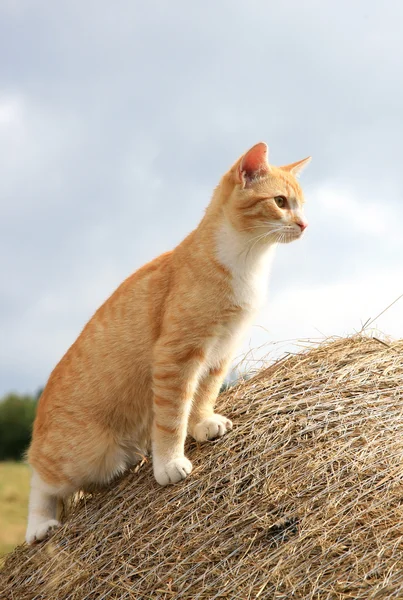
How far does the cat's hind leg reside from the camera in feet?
14.8

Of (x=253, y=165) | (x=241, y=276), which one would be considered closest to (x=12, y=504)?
(x=241, y=276)

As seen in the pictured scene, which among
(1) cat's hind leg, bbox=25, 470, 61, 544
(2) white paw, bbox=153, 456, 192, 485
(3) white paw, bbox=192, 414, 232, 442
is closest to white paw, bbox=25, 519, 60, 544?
(1) cat's hind leg, bbox=25, 470, 61, 544

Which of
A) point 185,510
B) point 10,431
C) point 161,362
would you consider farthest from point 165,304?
point 10,431

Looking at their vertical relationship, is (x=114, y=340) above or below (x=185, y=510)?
above

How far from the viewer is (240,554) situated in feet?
11.7

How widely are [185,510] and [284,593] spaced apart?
0.78 m

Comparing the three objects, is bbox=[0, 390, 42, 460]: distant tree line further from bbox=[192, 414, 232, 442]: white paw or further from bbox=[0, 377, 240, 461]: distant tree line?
bbox=[192, 414, 232, 442]: white paw

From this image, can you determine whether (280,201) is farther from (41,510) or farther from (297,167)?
(41,510)

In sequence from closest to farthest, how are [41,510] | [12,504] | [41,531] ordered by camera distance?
[41,531], [41,510], [12,504]

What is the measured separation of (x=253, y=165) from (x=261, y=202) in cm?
22

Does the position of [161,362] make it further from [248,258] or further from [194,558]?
[194,558]

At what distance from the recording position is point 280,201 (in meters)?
4.13

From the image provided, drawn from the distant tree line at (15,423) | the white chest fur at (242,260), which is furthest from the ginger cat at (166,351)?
the distant tree line at (15,423)

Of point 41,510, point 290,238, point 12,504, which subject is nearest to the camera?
point 290,238
